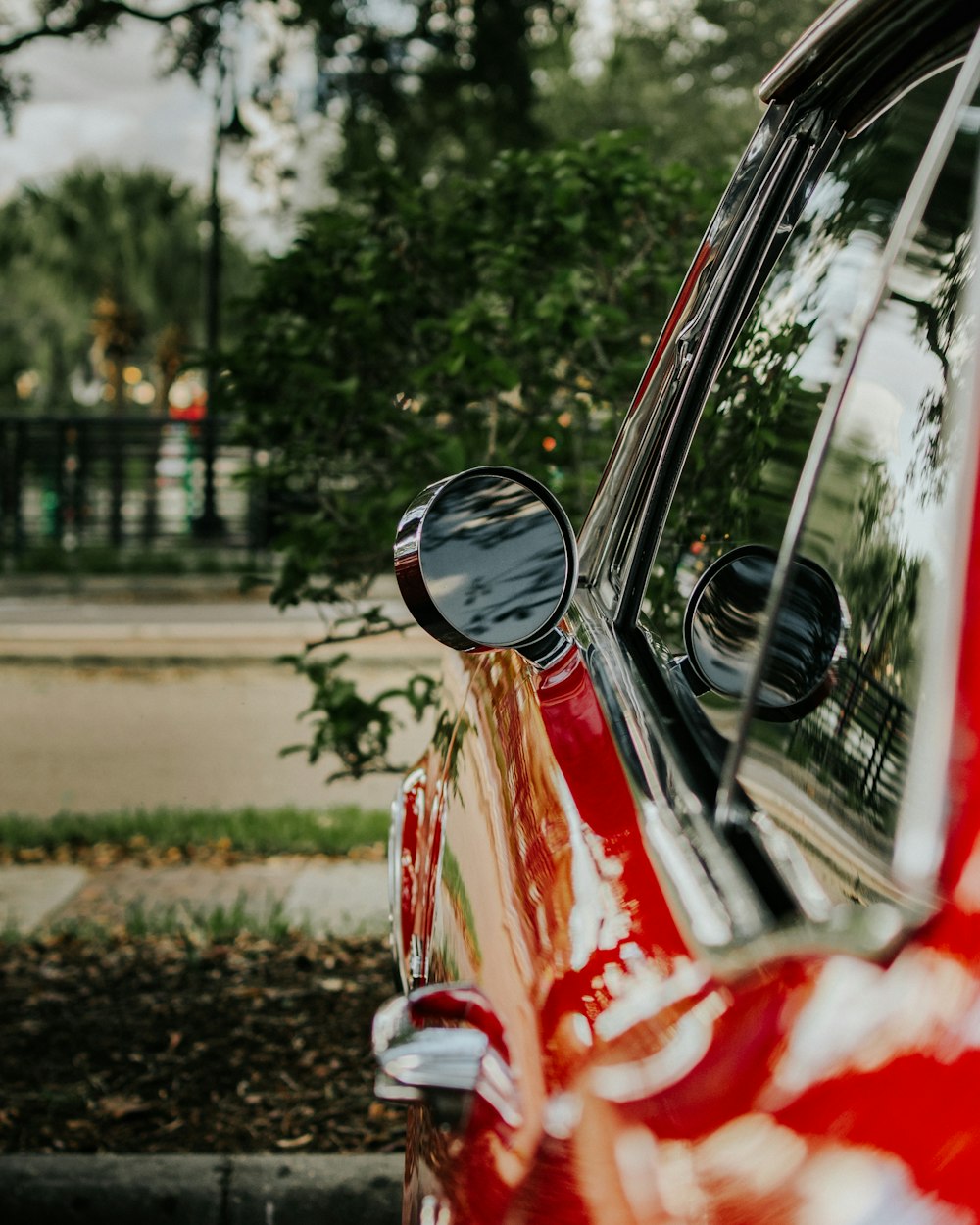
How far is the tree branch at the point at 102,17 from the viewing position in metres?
6.50

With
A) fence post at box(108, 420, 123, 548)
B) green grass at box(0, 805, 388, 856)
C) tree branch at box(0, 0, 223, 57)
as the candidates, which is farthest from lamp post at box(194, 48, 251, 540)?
green grass at box(0, 805, 388, 856)

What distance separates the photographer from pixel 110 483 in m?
16.8

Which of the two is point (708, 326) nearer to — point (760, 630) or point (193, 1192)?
point (760, 630)

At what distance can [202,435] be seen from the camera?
16.7 metres

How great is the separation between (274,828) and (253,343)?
8.92 ft

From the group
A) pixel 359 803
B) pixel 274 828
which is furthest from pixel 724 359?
pixel 359 803

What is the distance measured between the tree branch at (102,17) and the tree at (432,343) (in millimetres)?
2640

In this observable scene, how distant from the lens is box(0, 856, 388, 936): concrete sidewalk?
205 inches

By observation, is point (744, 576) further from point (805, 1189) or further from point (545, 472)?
point (545, 472)

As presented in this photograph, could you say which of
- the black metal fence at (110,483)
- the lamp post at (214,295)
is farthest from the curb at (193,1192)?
the black metal fence at (110,483)

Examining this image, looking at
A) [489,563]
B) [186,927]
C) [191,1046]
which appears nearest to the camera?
[489,563]

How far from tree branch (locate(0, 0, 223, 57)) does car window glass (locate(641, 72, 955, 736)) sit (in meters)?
5.29

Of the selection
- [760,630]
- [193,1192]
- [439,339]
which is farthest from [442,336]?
[760,630]

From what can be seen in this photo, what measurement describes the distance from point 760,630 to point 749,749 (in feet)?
0.53
